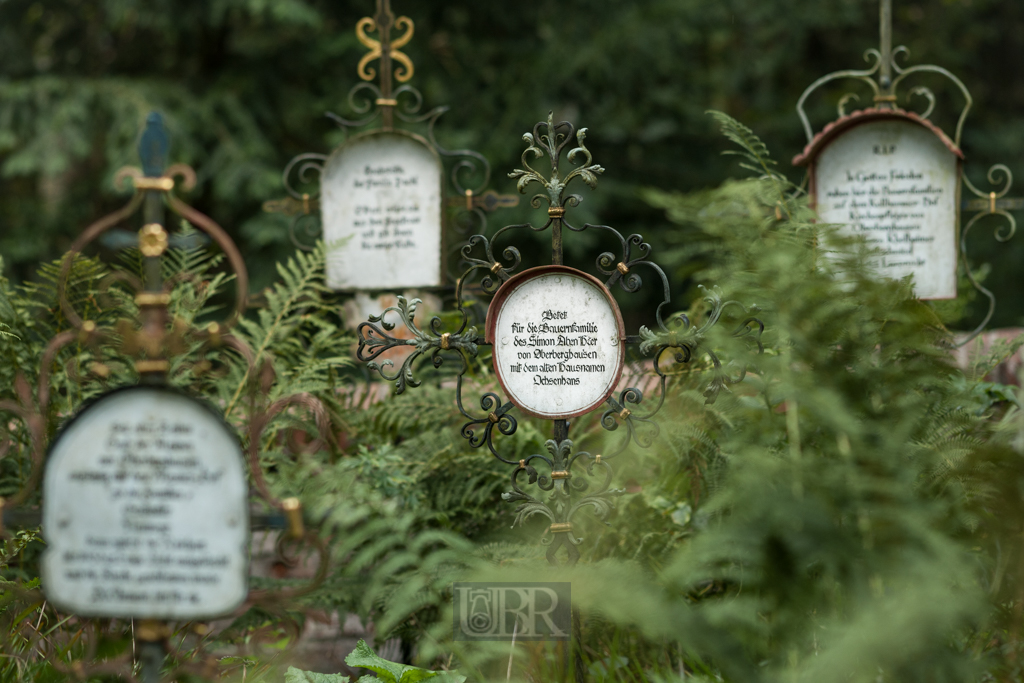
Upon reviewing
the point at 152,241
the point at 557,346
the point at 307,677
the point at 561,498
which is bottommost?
the point at 307,677

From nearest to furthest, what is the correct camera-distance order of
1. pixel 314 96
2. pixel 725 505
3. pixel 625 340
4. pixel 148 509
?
pixel 148 509 → pixel 725 505 → pixel 625 340 → pixel 314 96

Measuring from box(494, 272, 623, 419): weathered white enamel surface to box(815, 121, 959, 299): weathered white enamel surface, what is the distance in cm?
195

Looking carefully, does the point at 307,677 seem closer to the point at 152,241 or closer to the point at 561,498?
the point at 561,498

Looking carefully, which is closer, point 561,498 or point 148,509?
point 148,509

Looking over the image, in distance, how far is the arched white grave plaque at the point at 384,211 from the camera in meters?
4.30

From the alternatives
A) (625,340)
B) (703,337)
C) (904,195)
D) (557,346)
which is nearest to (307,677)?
(557,346)

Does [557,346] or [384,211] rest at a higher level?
[384,211]

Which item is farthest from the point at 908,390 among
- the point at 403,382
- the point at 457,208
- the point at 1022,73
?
the point at 1022,73

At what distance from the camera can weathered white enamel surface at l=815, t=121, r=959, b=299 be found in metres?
4.09

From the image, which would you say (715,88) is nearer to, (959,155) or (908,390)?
(959,155)

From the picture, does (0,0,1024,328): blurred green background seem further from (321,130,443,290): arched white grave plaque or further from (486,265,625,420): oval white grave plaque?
(486,265,625,420): oval white grave plaque

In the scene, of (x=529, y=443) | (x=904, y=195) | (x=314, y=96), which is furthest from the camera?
(x=314, y=96)

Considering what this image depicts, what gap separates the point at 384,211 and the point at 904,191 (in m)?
2.40

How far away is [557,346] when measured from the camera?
8.65ft
